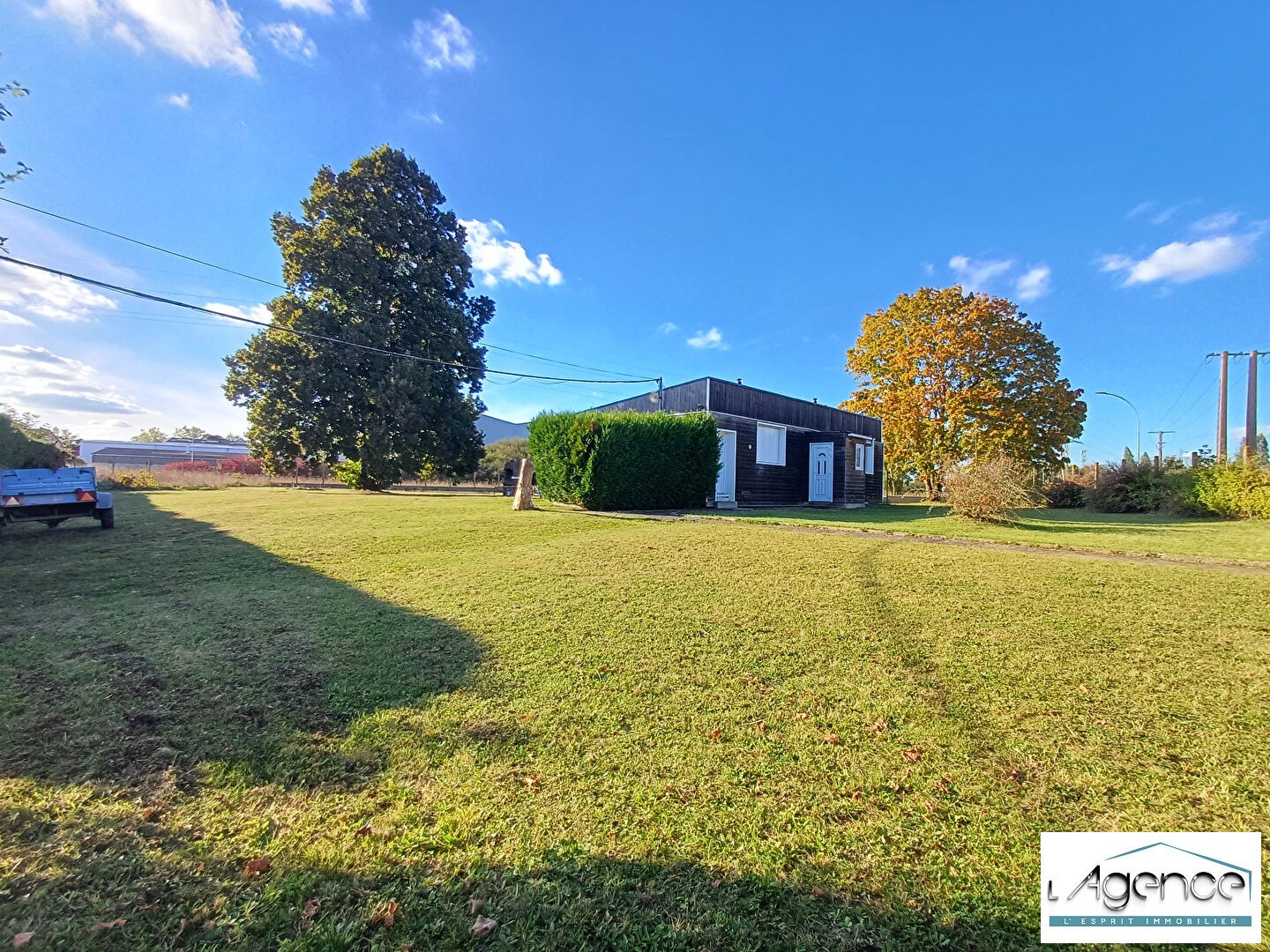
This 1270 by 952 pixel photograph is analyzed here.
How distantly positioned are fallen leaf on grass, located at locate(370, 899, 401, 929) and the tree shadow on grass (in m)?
0.76

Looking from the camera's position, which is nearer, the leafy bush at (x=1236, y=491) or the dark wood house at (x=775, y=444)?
the leafy bush at (x=1236, y=491)

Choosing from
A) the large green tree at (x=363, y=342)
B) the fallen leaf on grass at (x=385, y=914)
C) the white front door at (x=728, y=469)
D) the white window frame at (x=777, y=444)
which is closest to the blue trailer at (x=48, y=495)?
the fallen leaf on grass at (x=385, y=914)

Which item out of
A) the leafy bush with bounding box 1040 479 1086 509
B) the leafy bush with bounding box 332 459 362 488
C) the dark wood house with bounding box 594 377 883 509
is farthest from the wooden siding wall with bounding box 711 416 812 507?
the leafy bush with bounding box 332 459 362 488

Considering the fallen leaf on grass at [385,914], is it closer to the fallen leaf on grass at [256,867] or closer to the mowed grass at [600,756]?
the mowed grass at [600,756]

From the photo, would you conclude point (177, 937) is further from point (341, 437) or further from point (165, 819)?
point (341, 437)

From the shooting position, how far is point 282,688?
2.96 m

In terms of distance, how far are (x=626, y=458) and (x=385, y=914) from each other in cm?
1108

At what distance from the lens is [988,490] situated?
422 inches

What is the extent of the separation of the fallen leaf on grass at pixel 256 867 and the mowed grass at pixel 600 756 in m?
0.02

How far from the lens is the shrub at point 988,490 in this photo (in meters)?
10.7

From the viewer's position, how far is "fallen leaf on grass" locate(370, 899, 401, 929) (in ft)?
4.97

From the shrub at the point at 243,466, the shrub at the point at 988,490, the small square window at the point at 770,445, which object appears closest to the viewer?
the shrub at the point at 988,490

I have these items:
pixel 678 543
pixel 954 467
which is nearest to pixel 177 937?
pixel 678 543

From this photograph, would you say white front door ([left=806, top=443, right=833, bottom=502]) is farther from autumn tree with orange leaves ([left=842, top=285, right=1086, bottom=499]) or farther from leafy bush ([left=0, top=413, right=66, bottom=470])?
leafy bush ([left=0, top=413, right=66, bottom=470])
